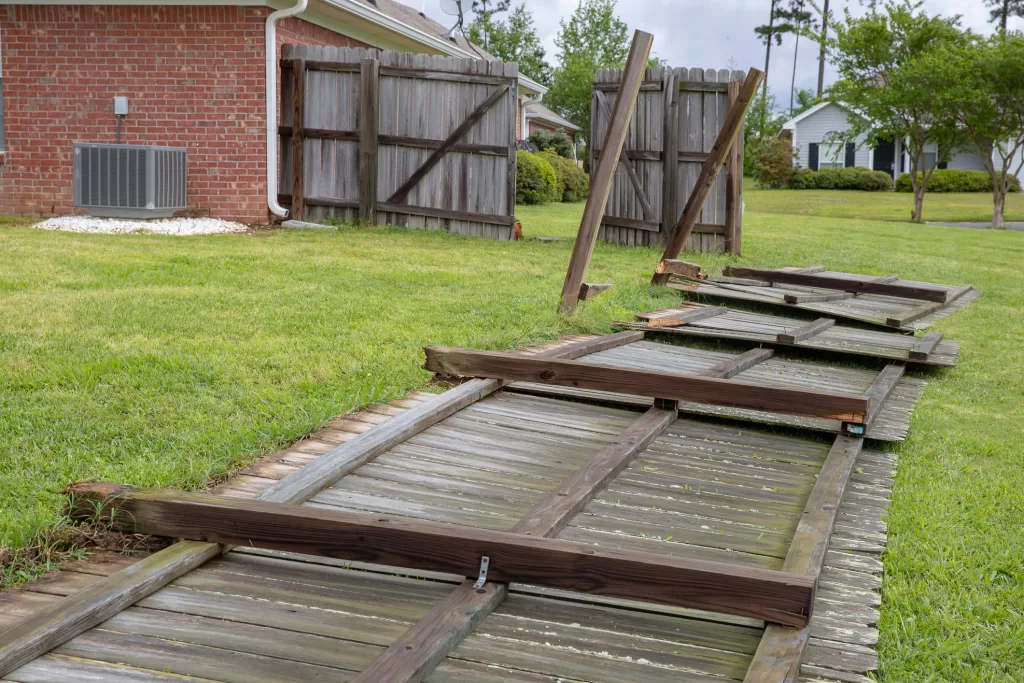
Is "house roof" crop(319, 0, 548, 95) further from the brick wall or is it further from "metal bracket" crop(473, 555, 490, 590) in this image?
"metal bracket" crop(473, 555, 490, 590)

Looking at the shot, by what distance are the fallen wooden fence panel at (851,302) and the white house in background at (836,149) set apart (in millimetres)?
36966

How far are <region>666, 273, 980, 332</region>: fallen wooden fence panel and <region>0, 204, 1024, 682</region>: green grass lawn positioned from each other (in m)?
0.34

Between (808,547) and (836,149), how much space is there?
47.7 metres

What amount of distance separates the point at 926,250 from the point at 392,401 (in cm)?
1485

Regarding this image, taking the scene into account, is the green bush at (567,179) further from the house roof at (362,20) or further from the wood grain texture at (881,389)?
the wood grain texture at (881,389)

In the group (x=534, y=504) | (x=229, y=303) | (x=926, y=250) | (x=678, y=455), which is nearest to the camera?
(x=534, y=504)

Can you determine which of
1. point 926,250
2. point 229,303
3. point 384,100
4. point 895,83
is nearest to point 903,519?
point 229,303

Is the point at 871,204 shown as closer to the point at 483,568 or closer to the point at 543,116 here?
the point at 543,116

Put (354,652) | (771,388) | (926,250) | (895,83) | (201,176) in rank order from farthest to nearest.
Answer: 1. (895,83)
2. (926,250)
3. (201,176)
4. (771,388)
5. (354,652)

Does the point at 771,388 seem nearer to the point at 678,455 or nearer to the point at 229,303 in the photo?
the point at 678,455

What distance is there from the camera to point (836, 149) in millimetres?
47719

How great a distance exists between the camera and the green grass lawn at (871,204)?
102 ft

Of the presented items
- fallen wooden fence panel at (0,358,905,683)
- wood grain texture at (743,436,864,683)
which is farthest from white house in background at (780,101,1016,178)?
fallen wooden fence panel at (0,358,905,683)

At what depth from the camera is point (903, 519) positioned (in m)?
3.75
